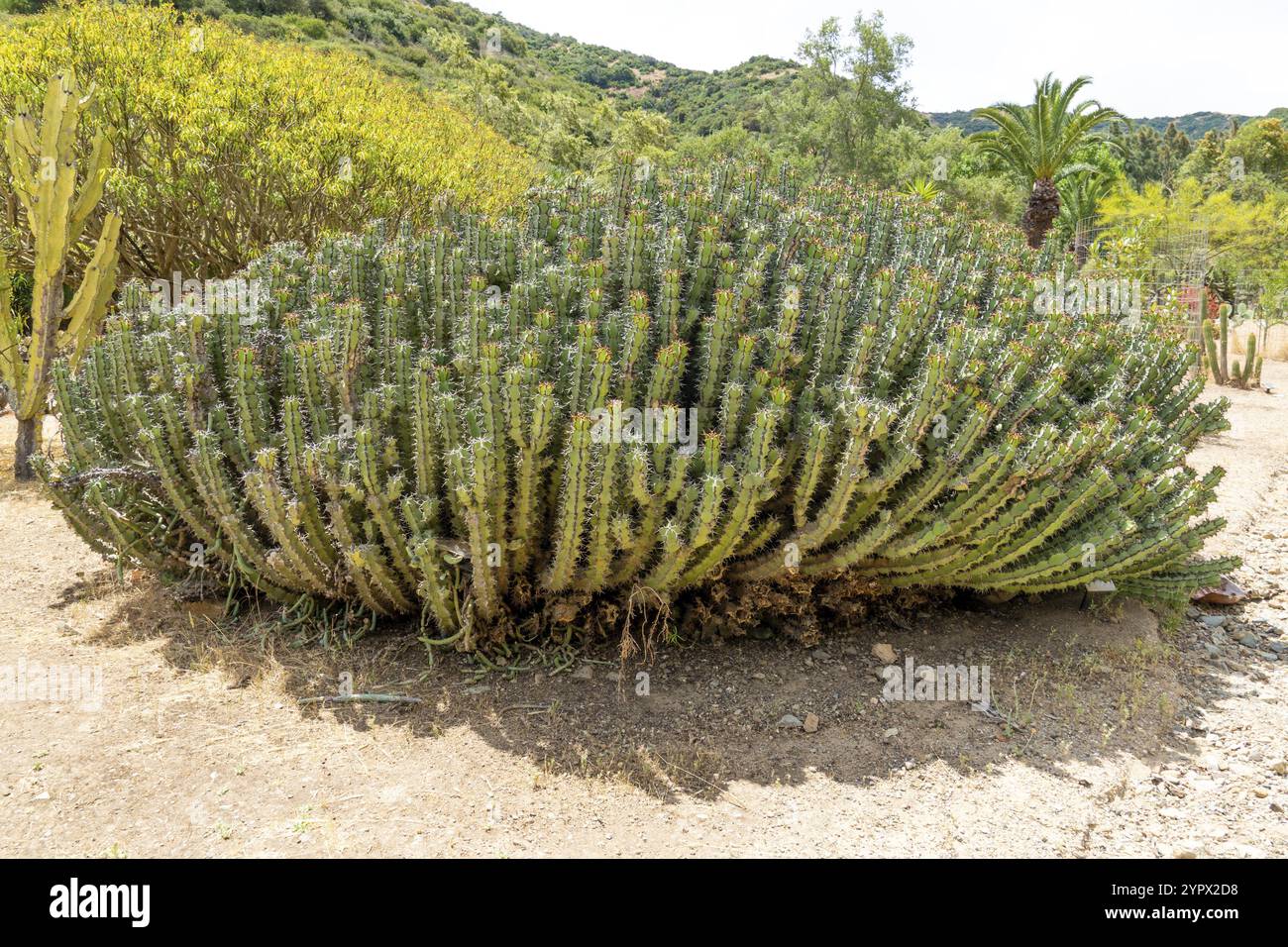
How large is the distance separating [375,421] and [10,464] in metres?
6.51

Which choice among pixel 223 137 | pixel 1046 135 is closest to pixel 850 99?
pixel 1046 135

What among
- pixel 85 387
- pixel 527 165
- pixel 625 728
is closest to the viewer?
pixel 625 728

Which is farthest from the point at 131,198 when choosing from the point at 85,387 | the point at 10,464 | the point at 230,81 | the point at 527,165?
the point at 527,165

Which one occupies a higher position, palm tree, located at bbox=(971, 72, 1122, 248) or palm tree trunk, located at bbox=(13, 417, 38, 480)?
palm tree, located at bbox=(971, 72, 1122, 248)

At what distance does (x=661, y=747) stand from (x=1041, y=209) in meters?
18.0

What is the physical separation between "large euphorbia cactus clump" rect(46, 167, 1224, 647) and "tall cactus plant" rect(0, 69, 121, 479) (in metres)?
2.51

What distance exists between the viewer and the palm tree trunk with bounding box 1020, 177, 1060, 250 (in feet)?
58.7

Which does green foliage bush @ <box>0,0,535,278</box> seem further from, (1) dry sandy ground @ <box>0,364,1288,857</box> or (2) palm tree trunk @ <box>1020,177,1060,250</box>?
(2) palm tree trunk @ <box>1020,177,1060,250</box>

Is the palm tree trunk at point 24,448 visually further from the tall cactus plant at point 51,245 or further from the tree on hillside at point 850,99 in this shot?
the tree on hillside at point 850,99

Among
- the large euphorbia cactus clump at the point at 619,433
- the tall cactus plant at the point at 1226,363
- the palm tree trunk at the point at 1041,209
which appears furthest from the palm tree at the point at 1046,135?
the large euphorbia cactus clump at the point at 619,433

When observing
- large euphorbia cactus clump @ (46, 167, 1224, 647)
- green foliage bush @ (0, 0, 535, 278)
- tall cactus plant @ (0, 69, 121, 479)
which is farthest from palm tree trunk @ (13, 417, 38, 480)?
large euphorbia cactus clump @ (46, 167, 1224, 647)

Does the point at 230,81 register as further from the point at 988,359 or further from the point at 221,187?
the point at 988,359

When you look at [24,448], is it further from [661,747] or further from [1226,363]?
[1226,363]

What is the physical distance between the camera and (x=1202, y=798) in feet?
11.7
